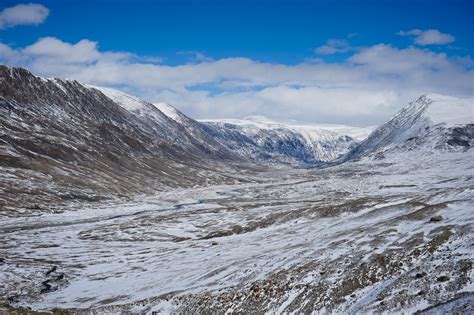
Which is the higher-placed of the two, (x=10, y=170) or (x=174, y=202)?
(x=10, y=170)

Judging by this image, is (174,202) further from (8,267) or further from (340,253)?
(340,253)

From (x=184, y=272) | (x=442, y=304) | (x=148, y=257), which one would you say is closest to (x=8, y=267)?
(x=148, y=257)

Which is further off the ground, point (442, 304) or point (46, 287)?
point (442, 304)

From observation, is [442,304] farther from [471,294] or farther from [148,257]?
[148,257]

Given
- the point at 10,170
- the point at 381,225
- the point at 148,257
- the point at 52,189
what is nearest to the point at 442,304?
the point at 381,225

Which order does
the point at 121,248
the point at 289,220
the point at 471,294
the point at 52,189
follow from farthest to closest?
the point at 52,189 → the point at 289,220 → the point at 121,248 → the point at 471,294

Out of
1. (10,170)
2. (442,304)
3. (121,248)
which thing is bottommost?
(121,248)

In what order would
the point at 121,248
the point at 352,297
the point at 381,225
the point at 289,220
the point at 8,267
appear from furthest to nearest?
the point at 289,220 → the point at 121,248 → the point at 8,267 → the point at 381,225 → the point at 352,297

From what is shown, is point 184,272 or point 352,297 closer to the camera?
point 352,297

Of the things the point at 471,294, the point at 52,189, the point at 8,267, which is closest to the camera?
the point at 471,294
